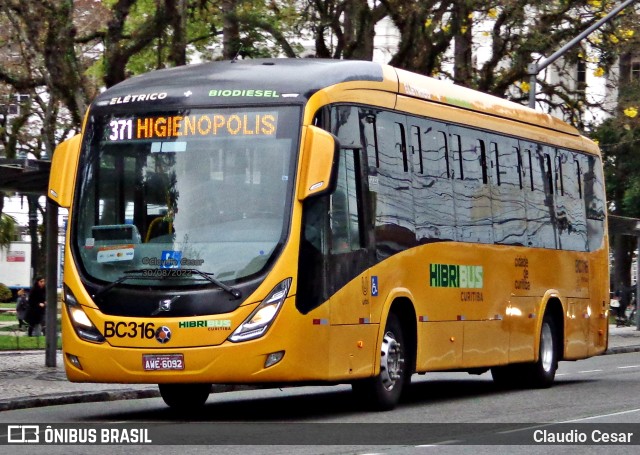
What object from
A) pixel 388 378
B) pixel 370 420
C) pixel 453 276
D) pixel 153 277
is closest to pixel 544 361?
pixel 453 276

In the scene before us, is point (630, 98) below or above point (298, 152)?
above

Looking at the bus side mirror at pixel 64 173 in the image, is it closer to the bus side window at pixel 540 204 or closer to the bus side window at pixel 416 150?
the bus side window at pixel 416 150

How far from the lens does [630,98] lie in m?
32.8

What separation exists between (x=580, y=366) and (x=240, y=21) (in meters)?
8.67

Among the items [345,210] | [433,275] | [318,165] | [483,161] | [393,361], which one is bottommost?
[393,361]

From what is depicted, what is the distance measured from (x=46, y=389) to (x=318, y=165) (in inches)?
215

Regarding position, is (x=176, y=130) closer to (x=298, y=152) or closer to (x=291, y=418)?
(x=298, y=152)

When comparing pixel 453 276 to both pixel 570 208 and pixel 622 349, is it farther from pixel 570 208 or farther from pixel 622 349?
pixel 622 349

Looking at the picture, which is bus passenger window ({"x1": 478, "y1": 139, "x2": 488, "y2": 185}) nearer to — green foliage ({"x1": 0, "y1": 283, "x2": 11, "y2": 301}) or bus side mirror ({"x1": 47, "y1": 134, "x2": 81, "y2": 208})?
bus side mirror ({"x1": 47, "y1": 134, "x2": 81, "y2": 208})

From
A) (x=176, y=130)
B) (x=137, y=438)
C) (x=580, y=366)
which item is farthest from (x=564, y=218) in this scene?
(x=137, y=438)

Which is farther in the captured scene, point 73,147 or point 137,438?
point 73,147

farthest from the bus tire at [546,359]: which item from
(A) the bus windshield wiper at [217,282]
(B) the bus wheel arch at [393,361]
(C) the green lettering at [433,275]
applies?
(A) the bus windshield wiper at [217,282]

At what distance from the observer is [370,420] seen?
1386cm

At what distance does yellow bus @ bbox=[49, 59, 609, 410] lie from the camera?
13.2m
